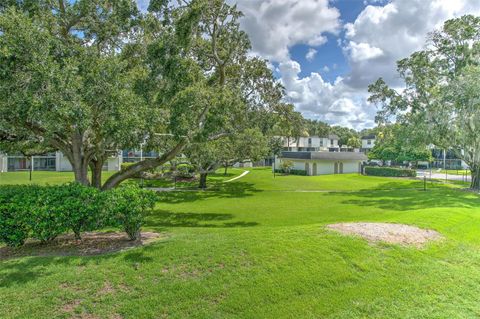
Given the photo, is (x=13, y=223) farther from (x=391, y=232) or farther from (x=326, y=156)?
(x=326, y=156)

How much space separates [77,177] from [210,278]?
805 centimetres

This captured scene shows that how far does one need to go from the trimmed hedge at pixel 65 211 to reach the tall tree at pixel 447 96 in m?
26.7

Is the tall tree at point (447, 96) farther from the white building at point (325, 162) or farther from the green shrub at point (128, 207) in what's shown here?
the green shrub at point (128, 207)

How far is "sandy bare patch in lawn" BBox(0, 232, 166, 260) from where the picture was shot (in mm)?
7723

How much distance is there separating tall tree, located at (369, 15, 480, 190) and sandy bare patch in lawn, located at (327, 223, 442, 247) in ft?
65.0

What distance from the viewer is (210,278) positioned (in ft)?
21.1

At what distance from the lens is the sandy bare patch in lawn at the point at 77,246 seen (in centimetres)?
772

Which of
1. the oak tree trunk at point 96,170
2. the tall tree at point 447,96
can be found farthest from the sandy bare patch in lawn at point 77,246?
the tall tree at point 447,96

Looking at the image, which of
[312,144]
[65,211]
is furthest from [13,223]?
[312,144]

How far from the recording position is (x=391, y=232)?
9523mm

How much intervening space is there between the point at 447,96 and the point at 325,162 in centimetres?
2264

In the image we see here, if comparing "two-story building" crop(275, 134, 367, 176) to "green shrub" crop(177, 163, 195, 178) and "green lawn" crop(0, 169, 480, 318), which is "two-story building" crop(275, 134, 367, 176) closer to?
"green shrub" crop(177, 163, 195, 178)

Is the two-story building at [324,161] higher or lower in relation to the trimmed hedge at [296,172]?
higher

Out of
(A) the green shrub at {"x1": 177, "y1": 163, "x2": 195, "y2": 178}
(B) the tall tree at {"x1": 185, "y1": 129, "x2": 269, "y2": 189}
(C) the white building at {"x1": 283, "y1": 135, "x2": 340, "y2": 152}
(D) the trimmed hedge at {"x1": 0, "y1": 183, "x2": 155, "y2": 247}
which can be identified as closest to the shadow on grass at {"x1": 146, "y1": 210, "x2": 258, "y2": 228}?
(D) the trimmed hedge at {"x1": 0, "y1": 183, "x2": 155, "y2": 247}
